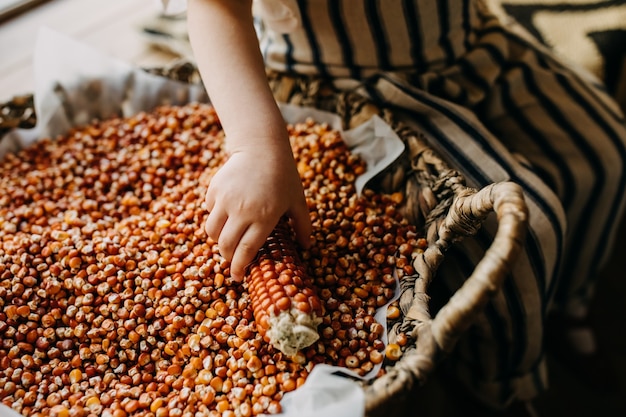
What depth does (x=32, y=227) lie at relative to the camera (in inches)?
31.4

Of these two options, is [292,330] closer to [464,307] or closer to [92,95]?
[464,307]

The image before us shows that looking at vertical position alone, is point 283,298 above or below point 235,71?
below

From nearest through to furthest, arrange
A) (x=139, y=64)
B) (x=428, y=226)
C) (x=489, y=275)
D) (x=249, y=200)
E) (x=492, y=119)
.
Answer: (x=489, y=275) → (x=249, y=200) → (x=428, y=226) → (x=492, y=119) → (x=139, y=64)

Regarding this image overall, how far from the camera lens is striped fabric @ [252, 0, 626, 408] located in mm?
826

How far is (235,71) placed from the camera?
727 mm

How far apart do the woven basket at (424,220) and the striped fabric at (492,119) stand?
5 cm

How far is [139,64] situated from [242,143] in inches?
27.1

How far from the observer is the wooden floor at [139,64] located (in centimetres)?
116

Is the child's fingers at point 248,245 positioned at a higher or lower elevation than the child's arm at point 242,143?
lower

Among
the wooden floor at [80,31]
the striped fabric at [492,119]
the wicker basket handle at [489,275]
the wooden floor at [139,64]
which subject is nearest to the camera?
the wicker basket handle at [489,275]

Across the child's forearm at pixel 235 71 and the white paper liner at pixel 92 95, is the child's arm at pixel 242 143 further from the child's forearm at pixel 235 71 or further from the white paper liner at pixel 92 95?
the white paper liner at pixel 92 95

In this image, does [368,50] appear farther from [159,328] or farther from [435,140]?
[159,328]

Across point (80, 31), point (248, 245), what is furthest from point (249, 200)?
point (80, 31)

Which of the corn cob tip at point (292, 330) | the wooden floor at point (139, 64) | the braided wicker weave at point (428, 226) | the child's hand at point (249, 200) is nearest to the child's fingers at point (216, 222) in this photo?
the child's hand at point (249, 200)
